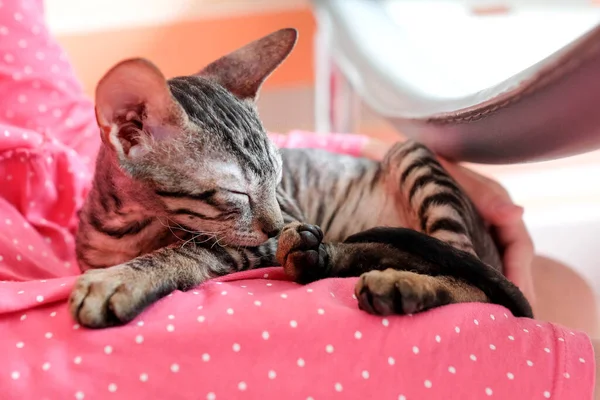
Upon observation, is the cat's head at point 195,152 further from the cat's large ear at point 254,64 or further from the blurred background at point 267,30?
the blurred background at point 267,30

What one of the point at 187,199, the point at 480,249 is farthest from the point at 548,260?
the point at 187,199

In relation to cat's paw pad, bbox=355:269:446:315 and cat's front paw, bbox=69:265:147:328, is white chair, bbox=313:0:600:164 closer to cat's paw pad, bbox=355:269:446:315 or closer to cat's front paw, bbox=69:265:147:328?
cat's paw pad, bbox=355:269:446:315

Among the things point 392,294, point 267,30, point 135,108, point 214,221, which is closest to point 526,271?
point 392,294

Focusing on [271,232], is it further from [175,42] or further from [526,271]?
[175,42]

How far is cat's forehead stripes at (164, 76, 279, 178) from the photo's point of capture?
39.7 inches

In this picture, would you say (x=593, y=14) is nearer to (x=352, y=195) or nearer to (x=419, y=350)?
(x=352, y=195)

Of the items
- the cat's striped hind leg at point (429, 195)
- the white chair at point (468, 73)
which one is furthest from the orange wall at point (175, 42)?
the cat's striped hind leg at point (429, 195)

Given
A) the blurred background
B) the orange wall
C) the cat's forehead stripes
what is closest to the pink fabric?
the cat's forehead stripes

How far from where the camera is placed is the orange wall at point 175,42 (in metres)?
2.55

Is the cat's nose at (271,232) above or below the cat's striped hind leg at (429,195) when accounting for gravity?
below

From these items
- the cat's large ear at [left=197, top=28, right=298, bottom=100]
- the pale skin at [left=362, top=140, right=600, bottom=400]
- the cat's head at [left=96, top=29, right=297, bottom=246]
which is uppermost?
the cat's large ear at [left=197, top=28, right=298, bottom=100]

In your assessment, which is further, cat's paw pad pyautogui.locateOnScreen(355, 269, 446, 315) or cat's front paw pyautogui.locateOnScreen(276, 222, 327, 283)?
cat's front paw pyautogui.locateOnScreen(276, 222, 327, 283)

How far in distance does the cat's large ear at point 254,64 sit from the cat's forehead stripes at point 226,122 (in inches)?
2.9

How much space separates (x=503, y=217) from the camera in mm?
1366
